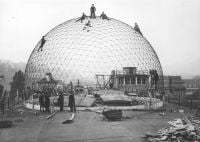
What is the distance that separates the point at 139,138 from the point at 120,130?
1562 mm

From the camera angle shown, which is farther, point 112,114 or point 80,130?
point 112,114

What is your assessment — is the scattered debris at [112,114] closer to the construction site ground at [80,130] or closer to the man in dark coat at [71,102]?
the construction site ground at [80,130]

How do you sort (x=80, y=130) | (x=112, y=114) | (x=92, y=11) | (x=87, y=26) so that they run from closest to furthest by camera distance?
(x=80, y=130)
(x=112, y=114)
(x=92, y=11)
(x=87, y=26)

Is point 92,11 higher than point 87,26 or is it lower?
higher

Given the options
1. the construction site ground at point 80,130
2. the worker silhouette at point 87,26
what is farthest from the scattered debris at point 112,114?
the worker silhouette at point 87,26

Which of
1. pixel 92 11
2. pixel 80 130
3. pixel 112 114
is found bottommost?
pixel 80 130

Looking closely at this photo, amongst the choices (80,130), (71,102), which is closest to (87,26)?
(71,102)

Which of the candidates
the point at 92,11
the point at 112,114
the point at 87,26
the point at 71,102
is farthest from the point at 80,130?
the point at 87,26

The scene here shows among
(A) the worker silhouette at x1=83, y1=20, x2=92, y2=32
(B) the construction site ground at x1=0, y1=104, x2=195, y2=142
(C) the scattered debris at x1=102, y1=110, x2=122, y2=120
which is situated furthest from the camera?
(A) the worker silhouette at x1=83, y1=20, x2=92, y2=32

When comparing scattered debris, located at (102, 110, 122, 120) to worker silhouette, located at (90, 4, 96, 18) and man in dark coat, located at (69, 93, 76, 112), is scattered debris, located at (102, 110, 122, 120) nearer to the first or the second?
man in dark coat, located at (69, 93, 76, 112)

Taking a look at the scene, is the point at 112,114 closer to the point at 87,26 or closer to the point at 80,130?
the point at 80,130

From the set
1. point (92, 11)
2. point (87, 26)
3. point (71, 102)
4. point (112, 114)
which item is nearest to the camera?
point (112, 114)

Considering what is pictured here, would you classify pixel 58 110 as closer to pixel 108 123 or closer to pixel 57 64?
pixel 108 123

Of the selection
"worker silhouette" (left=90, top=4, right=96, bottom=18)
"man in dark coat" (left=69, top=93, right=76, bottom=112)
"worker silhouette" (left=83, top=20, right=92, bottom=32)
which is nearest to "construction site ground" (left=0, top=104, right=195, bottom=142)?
"man in dark coat" (left=69, top=93, right=76, bottom=112)
